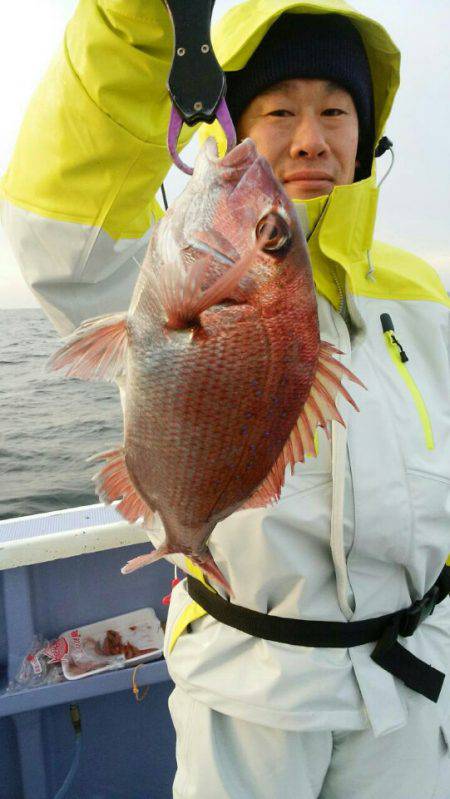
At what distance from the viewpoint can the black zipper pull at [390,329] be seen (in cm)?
178

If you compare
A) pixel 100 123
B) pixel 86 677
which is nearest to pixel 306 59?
pixel 100 123

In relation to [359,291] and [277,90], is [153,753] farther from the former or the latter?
[277,90]

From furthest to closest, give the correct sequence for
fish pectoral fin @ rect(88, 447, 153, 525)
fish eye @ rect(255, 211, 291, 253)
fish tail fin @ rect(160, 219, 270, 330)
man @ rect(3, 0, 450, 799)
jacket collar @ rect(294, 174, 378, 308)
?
jacket collar @ rect(294, 174, 378, 308) → man @ rect(3, 0, 450, 799) → fish pectoral fin @ rect(88, 447, 153, 525) → fish eye @ rect(255, 211, 291, 253) → fish tail fin @ rect(160, 219, 270, 330)

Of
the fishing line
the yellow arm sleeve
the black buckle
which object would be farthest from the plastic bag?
the yellow arm sleeve

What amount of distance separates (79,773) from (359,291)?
2675mm

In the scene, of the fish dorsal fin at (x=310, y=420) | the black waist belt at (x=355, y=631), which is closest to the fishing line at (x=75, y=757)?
the black waist belt at (x=355, y=631)

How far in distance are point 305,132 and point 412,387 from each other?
32.2 inches

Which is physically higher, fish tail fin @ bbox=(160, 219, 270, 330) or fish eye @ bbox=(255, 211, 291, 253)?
fish eye @ bbox=(255, 211, 291, 253)

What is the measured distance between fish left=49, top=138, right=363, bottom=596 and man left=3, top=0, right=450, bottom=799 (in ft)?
1.44

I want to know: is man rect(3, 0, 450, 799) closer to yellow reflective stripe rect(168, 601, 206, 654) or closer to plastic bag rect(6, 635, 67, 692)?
yellow reflective stripe rect(168, 601, 206, 654)

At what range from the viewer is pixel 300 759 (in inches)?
62.2

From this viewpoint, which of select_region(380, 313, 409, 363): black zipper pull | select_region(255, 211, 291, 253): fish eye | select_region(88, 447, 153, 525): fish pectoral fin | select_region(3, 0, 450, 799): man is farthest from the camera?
select_region(380, 313, 409, 363): black zipper pull

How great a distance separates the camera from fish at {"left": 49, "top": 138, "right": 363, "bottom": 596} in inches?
39.6

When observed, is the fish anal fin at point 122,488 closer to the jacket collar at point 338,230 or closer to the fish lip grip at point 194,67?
the fish lip grip at point 194,67
